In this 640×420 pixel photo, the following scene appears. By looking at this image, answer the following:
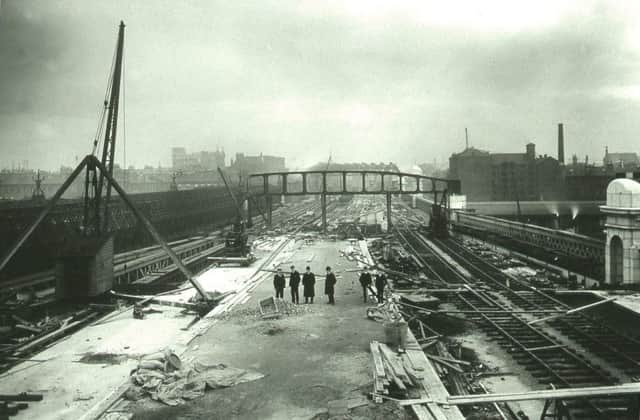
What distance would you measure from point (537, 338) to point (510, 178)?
211 ft

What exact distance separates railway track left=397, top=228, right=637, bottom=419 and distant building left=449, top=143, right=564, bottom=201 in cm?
5278

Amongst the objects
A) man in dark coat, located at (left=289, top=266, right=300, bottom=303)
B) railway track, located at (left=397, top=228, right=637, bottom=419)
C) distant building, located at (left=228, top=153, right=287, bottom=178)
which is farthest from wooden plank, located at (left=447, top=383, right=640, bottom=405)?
distant building, located at (left=228, top=153, right=287, bottom=178)

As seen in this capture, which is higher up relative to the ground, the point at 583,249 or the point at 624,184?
the point at 624,184

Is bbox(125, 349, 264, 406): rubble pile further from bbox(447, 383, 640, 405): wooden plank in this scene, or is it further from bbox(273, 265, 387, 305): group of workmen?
bbox(273, 265, 387, 305): group of workmen

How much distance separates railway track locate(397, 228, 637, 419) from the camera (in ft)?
31.2

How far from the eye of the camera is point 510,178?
73.4 meters

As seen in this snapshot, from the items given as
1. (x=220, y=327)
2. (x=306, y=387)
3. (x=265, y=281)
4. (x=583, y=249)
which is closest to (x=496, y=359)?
(x=306, y=387)

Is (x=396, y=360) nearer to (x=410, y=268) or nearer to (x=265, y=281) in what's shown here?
(x=265, y=281)

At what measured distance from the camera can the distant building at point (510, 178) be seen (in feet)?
241

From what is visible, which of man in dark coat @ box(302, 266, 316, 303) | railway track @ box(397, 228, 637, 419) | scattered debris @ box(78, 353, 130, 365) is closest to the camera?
railway track @ box(397, 228, 637, 419)

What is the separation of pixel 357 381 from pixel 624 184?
12.2 metres

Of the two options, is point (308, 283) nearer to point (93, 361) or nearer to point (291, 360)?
point (291, 360)

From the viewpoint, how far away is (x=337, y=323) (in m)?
13.1

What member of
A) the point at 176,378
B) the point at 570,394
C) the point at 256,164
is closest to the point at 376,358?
the point at 176,378
